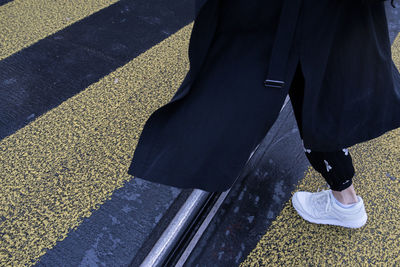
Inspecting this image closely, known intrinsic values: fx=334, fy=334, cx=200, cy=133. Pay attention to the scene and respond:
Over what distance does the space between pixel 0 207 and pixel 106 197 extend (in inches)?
21.5

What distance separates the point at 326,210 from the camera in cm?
164

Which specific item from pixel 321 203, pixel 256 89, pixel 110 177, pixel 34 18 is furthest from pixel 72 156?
pixel 34 18

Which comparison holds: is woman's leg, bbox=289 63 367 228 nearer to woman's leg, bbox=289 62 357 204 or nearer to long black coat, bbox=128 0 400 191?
woman's leg, bbox=289 62 357 204

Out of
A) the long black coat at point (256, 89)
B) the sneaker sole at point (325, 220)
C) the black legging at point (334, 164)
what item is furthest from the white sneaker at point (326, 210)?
the long black coat at point (256, 89)

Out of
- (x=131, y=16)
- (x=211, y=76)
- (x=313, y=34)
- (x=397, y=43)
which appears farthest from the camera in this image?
(x=131, y=16)

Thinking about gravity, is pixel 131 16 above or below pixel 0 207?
above

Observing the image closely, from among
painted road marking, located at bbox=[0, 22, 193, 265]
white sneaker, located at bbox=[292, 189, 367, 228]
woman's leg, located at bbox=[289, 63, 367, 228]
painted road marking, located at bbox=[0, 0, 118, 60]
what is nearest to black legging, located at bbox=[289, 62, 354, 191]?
woman's leg, located at bbox=[289, 63, 367, 228]

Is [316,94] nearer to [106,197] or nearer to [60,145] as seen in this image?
[106,197]

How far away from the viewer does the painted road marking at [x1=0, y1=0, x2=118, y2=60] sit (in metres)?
2.83

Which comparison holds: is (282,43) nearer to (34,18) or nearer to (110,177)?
(110,177)

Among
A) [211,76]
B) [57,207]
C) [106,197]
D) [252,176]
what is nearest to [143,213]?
[106,197]

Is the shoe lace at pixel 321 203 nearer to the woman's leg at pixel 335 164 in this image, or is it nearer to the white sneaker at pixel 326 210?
the white sneaker at pixel 326 210

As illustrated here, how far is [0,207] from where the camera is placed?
176 centimetres

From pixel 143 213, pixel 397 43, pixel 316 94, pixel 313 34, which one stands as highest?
pixel 313 34
